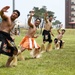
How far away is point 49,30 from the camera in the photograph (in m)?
14.4

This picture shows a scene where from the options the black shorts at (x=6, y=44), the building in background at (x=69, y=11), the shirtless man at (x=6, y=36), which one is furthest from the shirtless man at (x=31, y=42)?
the building in background at (x=69, y=11)

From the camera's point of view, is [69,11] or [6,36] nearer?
[6,36]

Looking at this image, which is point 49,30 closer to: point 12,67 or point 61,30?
point 61,30

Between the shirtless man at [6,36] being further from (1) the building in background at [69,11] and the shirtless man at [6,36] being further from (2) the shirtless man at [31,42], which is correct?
(1) the building in background at [69,11]

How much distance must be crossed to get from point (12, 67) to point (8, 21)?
122 centimetres

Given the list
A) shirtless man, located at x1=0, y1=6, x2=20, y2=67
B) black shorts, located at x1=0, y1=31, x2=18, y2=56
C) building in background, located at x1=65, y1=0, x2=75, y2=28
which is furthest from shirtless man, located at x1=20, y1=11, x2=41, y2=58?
building in background, located at x1=65, y1=0, x2=75, y2=28

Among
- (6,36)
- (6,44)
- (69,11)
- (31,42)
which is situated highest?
(6,36)

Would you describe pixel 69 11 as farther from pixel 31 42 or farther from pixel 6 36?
pixel 6 36

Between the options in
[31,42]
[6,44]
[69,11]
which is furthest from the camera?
[69,11]

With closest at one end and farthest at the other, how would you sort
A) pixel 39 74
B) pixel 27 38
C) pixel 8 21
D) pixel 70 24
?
1. pixel 39 74
2. pixel 8 21
3. pixel 27 38
4. pixel 70 24

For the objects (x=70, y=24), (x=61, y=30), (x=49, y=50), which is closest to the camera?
(x=49, y=50)

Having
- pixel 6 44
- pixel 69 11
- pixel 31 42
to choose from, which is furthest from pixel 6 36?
pixel 69 11

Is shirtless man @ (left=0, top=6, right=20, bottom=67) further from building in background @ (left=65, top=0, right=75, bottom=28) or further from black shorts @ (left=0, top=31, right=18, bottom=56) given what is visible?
building in background @ (left=65, top=0, right=75, bottom=28)

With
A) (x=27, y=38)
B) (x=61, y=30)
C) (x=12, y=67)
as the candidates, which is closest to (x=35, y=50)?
(x=27, y=38)
